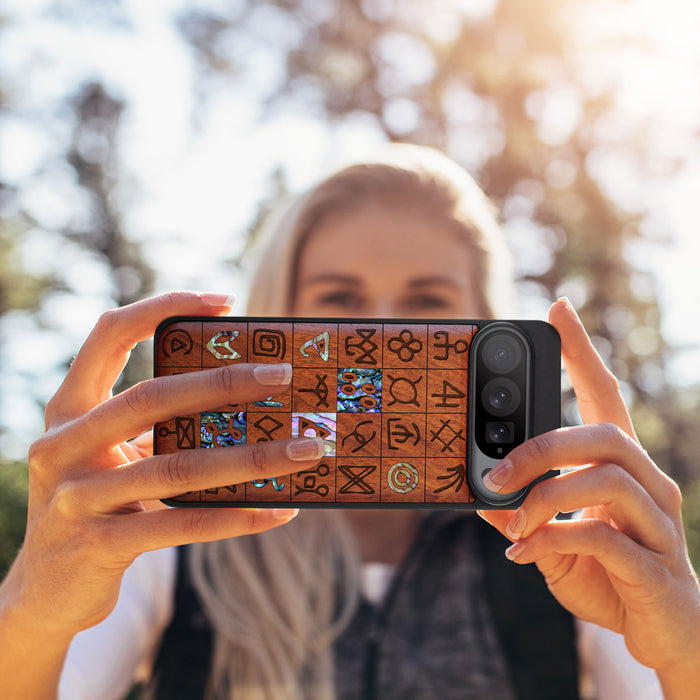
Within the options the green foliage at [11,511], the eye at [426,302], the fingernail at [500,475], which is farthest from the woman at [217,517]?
the green foliage at [11,511]

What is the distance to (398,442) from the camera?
137 centimetres

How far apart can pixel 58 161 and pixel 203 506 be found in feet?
36.1

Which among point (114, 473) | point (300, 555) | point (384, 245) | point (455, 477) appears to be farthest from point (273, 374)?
point (300, 555)

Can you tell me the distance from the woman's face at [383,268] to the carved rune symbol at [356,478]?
1048 mm

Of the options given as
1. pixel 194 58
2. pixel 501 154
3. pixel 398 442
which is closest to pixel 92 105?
pixel 194 58

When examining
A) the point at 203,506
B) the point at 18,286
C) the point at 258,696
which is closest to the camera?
the point at 203,506

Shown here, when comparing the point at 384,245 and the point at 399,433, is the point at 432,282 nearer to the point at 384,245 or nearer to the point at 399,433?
the point at 384,245

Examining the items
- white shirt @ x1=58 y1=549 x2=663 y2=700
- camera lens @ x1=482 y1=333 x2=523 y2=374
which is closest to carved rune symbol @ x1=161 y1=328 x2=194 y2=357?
camera lens @ x1=482 y1=333 x2=523 y2=374

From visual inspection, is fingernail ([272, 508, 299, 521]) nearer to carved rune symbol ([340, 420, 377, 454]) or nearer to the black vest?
carved rune symbol ([340, 420, 377, 454])

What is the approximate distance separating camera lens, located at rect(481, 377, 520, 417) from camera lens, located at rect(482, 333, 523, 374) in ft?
0.09

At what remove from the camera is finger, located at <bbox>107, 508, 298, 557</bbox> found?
124 cm

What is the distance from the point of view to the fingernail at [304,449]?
3.91 feet

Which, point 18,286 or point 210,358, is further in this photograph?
point 18,286

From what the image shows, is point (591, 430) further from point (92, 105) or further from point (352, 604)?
point (92, 105)
